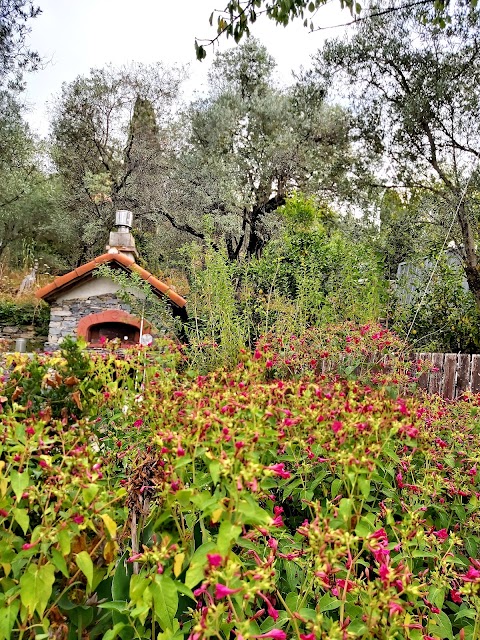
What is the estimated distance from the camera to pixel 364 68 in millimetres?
7727

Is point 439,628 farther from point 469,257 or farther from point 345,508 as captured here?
point 469,257

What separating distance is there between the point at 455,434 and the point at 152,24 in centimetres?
901

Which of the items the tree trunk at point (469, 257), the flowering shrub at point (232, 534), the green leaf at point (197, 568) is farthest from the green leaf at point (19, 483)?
the tree trunk at point (469, 257)

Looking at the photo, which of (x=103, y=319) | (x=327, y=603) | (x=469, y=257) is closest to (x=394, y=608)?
(x=327, y=603)

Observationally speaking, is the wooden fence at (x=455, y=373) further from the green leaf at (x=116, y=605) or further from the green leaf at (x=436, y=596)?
the green leaf at (x=116, y=605)

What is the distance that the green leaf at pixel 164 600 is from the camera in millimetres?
922

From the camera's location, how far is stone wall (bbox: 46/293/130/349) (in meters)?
9.23

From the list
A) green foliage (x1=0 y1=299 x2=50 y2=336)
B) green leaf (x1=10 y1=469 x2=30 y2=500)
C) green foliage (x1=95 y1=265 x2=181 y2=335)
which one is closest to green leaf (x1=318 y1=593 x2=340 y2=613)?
green leaf (x1=10 y1=469 x2=30 y2=500)

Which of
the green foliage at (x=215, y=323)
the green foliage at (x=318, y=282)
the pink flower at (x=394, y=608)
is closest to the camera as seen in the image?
the pink flower at (x=394, y=608)

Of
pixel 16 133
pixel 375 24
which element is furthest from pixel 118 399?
pixel 16 133

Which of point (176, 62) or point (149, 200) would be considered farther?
point (176, 62)

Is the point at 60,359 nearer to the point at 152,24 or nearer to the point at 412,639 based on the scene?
the point at 412,639

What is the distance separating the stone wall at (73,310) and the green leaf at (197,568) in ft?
27.8

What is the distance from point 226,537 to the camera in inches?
36.6
